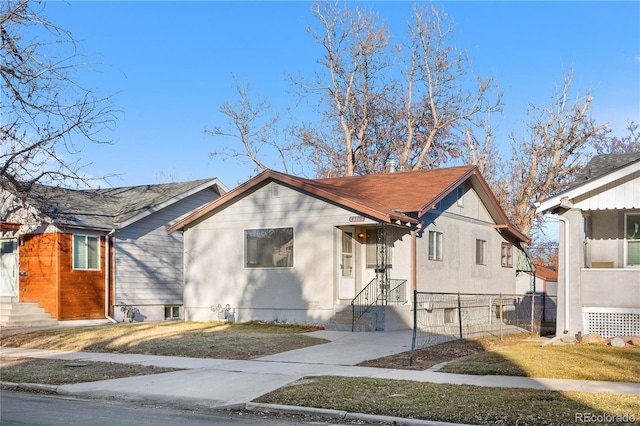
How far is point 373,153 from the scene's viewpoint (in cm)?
4541

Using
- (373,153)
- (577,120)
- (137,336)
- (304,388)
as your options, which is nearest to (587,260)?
(304,388)

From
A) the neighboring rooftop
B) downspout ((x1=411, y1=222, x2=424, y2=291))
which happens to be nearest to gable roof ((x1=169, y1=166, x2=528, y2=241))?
downspout ((x1=411, y1=222, x2=424, y2=291))

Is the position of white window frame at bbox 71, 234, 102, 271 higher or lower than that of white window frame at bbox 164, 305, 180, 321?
higher

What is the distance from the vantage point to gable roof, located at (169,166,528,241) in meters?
21.7

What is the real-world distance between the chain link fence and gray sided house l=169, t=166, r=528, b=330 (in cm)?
65

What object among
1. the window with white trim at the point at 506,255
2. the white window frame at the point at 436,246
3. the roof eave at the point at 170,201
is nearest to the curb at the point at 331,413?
the white window frame at the point at 436,246

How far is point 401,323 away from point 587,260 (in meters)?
5.70

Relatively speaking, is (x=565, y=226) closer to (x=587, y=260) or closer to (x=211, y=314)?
(x=587, y=260)

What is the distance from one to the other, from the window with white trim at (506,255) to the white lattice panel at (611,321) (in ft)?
Answer: 40.6

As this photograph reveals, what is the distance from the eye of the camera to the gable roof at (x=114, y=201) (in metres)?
25.4

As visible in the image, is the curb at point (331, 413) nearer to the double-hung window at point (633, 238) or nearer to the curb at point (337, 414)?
the curb at point (337, 414)

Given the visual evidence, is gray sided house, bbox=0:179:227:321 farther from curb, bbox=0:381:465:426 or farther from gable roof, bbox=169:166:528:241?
curb, bbox=0:381:465:426

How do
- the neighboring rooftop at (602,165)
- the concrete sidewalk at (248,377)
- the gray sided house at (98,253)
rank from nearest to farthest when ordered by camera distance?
the concrete sidewalk at (248,377) < the neighboring rooftop at (602,165) < the gray sided house at (98,253)

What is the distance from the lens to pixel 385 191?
2495 centimetres
